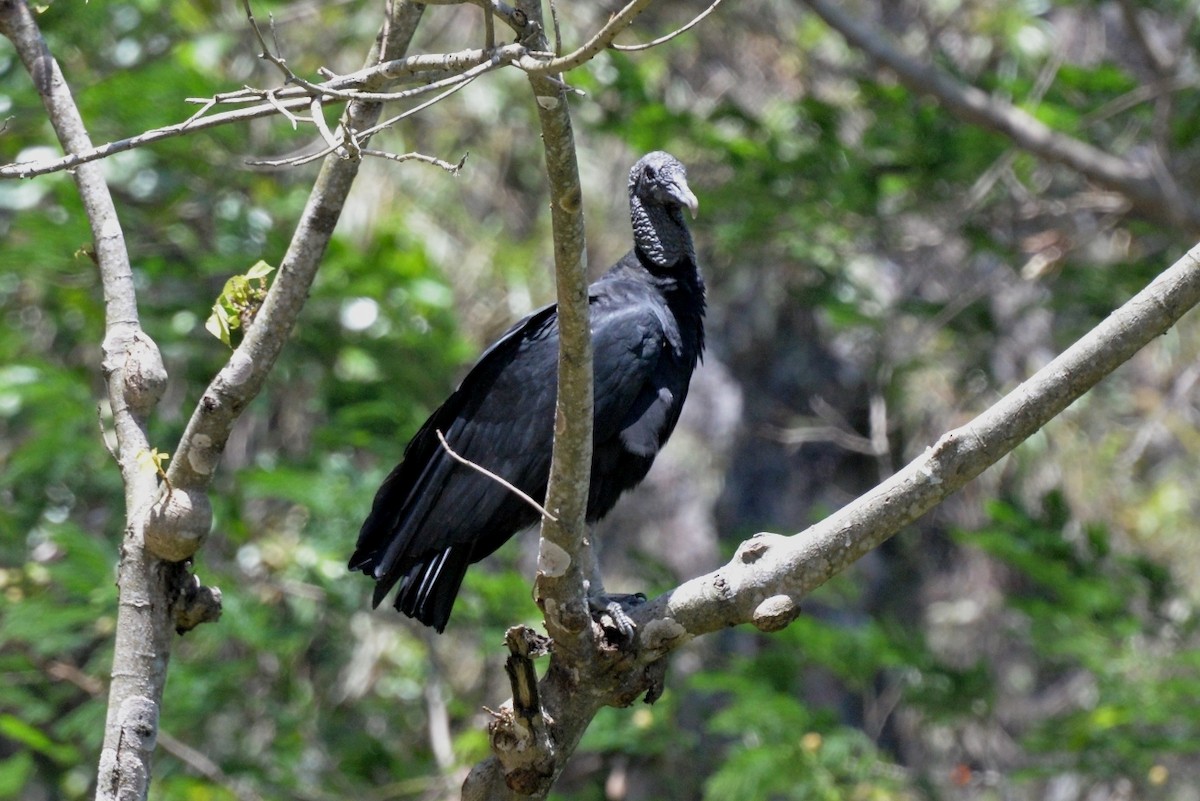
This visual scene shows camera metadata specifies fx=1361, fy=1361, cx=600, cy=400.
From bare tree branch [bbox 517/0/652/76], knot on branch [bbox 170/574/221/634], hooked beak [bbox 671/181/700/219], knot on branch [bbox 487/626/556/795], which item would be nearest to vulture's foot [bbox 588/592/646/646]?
knot on branch [bbox 487/626/556/795]

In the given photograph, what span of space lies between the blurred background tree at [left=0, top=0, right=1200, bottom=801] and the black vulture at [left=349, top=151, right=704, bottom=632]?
4.01 ft

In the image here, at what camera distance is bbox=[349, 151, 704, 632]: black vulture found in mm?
3656

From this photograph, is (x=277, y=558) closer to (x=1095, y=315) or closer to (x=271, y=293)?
(x=271, y=293)

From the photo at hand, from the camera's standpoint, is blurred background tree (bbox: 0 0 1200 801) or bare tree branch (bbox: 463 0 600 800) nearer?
bare tree branch (bbox: 463 0 600 800)

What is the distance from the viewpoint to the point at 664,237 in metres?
4.16

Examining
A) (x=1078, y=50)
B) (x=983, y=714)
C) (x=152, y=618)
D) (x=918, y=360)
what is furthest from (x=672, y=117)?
(x=1078, y=50)

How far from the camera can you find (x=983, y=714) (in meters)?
6.32

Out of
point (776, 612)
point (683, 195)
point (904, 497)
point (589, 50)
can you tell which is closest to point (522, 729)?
point (776, 612)

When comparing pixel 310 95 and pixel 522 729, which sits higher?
pixel 310 95

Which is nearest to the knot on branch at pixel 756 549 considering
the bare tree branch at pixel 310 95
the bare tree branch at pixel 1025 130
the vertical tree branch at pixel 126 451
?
the bare tree branch at pixel 310 95

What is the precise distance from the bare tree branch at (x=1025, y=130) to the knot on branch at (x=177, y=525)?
406cm

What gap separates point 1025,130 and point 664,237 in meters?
2.45

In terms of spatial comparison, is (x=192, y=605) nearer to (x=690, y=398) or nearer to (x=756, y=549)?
(x=756, y=549)

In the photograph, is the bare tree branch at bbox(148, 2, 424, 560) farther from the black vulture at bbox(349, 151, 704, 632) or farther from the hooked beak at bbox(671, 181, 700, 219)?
the hooked beak at bbox(671, 181, 700, 219)
